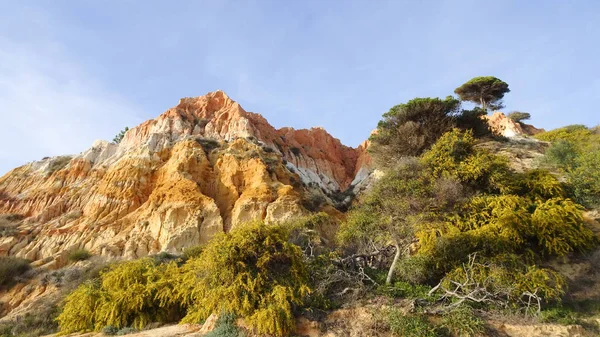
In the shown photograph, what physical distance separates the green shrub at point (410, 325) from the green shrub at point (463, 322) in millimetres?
584

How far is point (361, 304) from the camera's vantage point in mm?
11250

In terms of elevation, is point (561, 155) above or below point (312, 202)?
above

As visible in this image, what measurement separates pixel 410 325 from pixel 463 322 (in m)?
1.67

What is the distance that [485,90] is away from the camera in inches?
1539

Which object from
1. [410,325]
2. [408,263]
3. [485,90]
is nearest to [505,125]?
[485,90]

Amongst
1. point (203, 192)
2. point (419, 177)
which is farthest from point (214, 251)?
point (203, 192)

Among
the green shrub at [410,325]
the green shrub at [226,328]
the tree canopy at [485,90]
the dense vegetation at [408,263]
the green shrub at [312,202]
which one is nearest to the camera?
the green shrub at [410,325]

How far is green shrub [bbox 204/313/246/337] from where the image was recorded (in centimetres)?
992

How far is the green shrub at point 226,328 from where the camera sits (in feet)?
32.6

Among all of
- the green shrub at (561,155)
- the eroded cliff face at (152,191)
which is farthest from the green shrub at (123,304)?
the green shrub at (561,155)

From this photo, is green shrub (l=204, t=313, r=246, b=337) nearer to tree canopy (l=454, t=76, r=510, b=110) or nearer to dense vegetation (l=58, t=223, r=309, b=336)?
dense vegetation (l=58, t=223, r=309, b=336)

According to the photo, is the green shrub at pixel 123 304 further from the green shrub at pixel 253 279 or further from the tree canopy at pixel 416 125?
the tree canopy at pixel 416 125

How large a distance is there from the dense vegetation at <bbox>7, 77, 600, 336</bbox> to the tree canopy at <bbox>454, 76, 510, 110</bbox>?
70.9ft

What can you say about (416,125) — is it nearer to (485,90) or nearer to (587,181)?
(587,181)
